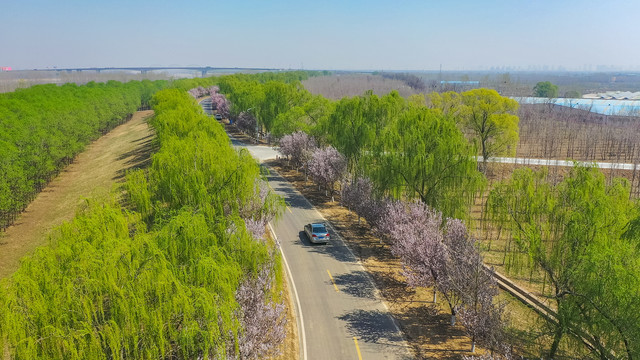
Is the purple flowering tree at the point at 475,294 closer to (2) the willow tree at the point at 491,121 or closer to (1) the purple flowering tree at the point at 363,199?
(1) the purple flowering tree at the point at 363,199

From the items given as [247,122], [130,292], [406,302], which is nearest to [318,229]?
[406,302]

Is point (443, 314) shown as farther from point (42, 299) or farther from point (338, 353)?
point (42, 299)

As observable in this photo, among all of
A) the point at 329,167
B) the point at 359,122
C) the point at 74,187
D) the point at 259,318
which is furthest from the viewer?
the point at 74,187

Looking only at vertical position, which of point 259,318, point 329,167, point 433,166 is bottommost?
point 259,318

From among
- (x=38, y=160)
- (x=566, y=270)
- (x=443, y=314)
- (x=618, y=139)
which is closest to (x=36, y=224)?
(x=38, y=160)

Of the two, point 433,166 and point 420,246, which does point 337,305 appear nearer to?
point 420,246

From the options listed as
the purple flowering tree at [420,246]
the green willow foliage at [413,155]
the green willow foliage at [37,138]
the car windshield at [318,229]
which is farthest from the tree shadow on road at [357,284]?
the green willow foliage at [37,138]
